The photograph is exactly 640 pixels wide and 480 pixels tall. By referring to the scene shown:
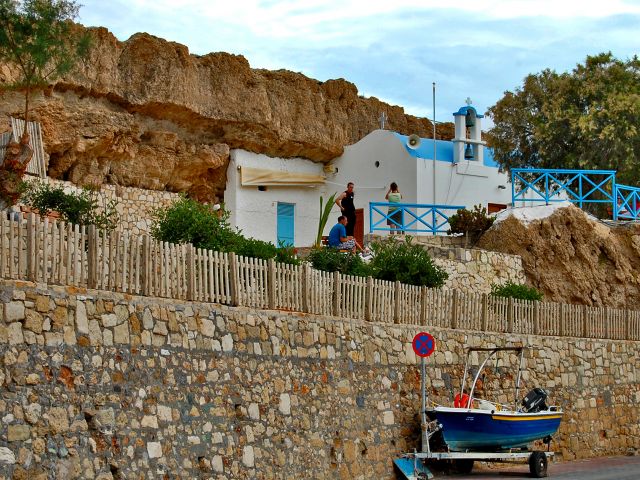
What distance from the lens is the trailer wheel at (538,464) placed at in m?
21.3

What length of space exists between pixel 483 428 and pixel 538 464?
180cm

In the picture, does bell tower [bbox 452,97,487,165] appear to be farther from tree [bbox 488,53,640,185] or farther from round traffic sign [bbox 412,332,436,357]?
round traffic sign [bbox 412,332,436,357]

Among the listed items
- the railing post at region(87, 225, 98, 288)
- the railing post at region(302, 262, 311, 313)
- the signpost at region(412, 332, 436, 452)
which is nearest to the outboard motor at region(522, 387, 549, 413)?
the signpost at region(412, 332, 436, 452)

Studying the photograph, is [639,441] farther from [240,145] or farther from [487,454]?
[240,145]

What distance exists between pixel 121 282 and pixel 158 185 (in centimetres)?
1743

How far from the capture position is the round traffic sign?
20047 millimetres

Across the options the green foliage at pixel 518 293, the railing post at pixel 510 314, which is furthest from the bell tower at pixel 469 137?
the railing post at pixel 510 314

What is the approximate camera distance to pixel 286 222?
35625 mm

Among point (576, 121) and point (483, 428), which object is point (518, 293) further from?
point (576, 121)

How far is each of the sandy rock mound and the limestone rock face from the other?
791cm

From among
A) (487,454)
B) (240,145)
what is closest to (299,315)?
(487,454)

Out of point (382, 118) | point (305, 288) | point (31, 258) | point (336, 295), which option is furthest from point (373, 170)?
point (31, 258)

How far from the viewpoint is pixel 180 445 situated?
1540 cm

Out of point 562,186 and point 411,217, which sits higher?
point 562,186
